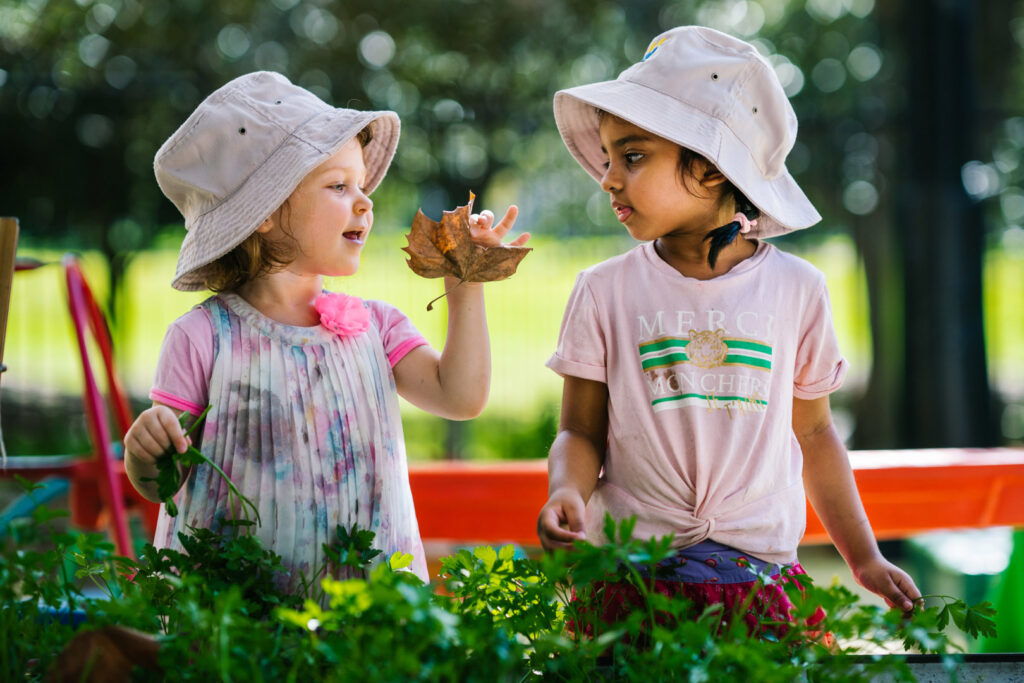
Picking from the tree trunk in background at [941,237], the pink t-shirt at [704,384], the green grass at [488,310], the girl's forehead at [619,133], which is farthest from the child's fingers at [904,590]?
the green grass at [488,310]

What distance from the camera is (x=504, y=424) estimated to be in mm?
6641

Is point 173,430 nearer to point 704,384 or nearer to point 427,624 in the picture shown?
point 427,624

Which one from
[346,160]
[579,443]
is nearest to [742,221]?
[579,443]

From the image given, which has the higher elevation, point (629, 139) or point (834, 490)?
point (629, 139)

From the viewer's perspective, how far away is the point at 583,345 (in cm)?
167

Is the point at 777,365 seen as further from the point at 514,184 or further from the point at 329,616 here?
the point at 514,184

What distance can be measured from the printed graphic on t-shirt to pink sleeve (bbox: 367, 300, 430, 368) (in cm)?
43

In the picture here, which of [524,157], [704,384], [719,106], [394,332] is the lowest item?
[704,384]

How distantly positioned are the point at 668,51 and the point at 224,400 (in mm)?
969

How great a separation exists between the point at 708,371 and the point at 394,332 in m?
0.58

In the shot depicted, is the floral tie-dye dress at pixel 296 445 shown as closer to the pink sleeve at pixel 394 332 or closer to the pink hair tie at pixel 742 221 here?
the pink sleeve at pixel 394 332

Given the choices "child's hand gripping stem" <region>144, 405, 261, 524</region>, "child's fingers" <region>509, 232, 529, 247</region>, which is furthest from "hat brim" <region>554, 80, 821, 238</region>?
"child's hand gripping stem" <region>144, 405, 261, 524</region>

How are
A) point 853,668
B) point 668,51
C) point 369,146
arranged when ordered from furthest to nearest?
point 369,146 → point 668,51 → point 853,668

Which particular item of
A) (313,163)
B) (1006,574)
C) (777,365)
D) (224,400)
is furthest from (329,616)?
(1006,574)
